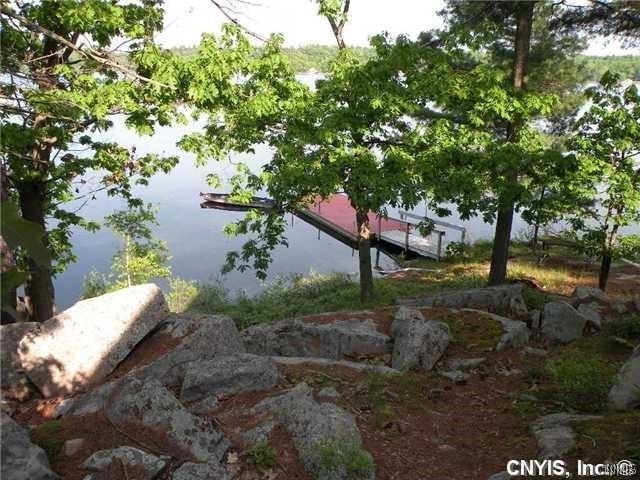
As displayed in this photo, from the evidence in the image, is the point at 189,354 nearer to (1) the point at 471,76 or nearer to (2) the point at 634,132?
(1) the point at 471,76

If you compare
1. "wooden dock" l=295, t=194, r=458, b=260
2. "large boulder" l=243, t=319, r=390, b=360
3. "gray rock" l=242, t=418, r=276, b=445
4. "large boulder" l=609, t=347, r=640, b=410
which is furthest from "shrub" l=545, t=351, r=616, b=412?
"wooden dock" l=295, t=194, r=458, b=260

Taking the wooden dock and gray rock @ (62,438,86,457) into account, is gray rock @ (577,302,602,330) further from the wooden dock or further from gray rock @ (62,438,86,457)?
the wooden dock

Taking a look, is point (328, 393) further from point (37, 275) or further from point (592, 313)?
point (37, 275)

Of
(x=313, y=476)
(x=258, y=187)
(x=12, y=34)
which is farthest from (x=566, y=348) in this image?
(x=12, y=34)

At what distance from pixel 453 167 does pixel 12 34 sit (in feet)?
30.6

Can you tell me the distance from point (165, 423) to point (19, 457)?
116 centimetres

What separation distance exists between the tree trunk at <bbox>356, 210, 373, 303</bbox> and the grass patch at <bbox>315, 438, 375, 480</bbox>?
9.62m

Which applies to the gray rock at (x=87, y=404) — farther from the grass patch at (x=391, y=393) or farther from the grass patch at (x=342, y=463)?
the grass patch at (x=391, y=393)

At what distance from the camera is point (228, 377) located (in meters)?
5.89

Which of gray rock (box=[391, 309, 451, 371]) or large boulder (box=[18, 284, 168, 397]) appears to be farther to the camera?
gray rock (box=[391, 309, 451, 371])

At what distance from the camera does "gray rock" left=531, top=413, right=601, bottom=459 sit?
4559mm

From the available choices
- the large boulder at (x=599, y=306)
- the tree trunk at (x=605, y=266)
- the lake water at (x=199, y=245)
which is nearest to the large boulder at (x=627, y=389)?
the large boulder at (x=599, y=306)

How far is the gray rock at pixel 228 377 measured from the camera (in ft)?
19.0

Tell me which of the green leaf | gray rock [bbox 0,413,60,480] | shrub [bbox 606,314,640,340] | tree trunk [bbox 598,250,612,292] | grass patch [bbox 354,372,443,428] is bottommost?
tree trunk [bbox 598,250,612,292]
